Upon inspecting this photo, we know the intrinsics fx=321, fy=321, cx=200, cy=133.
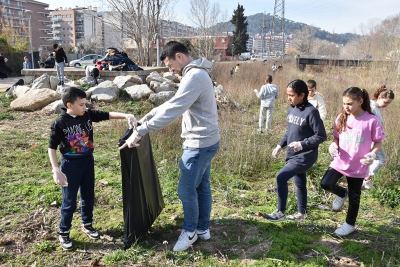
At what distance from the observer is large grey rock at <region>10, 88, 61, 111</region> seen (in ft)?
30.9

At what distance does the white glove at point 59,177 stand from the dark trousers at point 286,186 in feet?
6.50

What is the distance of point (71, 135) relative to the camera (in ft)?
9.20

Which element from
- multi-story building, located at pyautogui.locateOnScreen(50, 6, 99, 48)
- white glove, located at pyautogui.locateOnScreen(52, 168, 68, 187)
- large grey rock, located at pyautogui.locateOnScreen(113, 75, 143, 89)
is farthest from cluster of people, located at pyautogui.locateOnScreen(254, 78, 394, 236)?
multi-story building, located at pyautogui.locateOnScreen(50, 6, 99, 48)

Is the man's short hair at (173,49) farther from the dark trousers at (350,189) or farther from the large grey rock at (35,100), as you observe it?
the large grey rock at (35,100)

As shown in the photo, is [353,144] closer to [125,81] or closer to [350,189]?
[350,189]

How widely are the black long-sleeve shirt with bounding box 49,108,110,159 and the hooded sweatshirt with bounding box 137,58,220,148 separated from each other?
699mm

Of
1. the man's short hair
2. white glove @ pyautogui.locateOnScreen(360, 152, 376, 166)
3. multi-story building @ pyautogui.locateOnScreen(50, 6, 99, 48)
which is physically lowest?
white glove @ pyautogui.locateOnScreen(360, 152, 376, 166)

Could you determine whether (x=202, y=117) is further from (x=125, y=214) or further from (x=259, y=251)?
(x=259, y=251)

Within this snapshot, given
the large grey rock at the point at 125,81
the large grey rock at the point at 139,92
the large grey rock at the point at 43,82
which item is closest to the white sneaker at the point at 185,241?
the large grey rock at the point at 139,92

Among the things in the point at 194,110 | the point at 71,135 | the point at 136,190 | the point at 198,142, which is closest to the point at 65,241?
the point at 136,190

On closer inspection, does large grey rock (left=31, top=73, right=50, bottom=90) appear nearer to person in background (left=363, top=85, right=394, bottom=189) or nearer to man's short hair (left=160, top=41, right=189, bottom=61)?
man's short hair (left=160, top=41, right=189, bottom=61)

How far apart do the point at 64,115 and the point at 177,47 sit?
1.16 m

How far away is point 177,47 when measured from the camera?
2586 mm

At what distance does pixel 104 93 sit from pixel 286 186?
26.6ft
